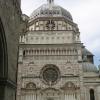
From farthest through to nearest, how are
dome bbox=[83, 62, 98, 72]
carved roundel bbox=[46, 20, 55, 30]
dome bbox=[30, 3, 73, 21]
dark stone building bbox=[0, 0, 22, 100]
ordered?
dome bbox=[30, 3, 73, 21] → dome bbox=[83, 62, 98, 72] → carved roundel bbox=[46, 20, 55, 30] → dark stone building bbox=[0, 0, 22, 100]

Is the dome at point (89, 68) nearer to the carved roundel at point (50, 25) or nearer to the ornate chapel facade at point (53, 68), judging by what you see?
the ornate chapel facade at point (53, 68)

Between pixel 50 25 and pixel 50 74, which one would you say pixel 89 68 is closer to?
pixel 50 74

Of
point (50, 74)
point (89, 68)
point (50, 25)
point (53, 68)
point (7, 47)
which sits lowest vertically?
point (7, 47)

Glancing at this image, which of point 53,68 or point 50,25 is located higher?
point 50,25

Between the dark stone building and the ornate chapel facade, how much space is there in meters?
18.3

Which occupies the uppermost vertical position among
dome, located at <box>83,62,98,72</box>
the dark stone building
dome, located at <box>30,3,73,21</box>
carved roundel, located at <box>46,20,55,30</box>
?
dome, located at <box>30,3,73,21</box>

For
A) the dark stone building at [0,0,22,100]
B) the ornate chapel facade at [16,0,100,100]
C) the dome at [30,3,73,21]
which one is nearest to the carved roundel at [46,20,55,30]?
the ornate chapel facade at [16,0,100,100]

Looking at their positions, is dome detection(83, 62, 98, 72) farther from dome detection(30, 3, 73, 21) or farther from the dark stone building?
the dark stone building

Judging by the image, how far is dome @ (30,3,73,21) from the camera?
33250 mm

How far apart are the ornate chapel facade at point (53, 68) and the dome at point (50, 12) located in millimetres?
3200

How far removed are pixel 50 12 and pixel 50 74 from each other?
35.3ft

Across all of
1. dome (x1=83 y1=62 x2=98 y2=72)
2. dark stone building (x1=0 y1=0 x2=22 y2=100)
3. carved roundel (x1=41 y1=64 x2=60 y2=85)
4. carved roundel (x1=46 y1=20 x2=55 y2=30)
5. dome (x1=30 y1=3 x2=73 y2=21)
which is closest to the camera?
dark stone building (x1=0 y1=0 x2=22 y2=100)

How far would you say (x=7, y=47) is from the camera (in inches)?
303

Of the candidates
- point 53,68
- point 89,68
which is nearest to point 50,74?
point 53,68
